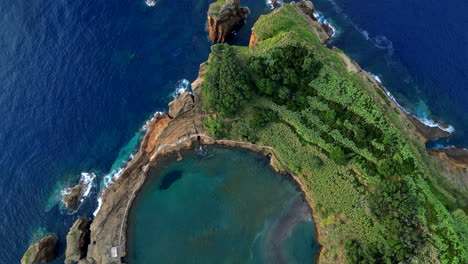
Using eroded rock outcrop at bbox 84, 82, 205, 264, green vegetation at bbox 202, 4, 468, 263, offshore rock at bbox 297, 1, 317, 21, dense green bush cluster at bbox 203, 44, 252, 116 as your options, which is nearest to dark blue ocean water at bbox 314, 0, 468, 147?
offshore rock at bbox 297, 1, 317, 21

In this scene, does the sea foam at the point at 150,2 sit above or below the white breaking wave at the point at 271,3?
A: above

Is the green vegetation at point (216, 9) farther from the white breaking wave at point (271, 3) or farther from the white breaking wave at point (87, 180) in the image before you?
the white breaking wave at point (87, 180)

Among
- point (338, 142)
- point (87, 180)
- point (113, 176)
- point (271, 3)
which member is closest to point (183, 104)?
point (113, 176)

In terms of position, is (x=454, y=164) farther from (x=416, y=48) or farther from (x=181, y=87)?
(x=181, y=87)

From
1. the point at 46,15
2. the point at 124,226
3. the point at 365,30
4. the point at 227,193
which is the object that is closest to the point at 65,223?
the point at 124,226

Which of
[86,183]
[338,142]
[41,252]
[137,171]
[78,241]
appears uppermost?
[338,142]

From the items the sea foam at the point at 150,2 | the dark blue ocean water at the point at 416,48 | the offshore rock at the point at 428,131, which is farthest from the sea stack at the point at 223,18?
the offshore rock at the point at 428,131

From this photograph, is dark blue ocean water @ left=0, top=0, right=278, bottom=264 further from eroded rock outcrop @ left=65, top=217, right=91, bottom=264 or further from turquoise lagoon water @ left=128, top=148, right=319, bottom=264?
turquoise lagoon water @ left=128, top=148, right=319, bottom=264
